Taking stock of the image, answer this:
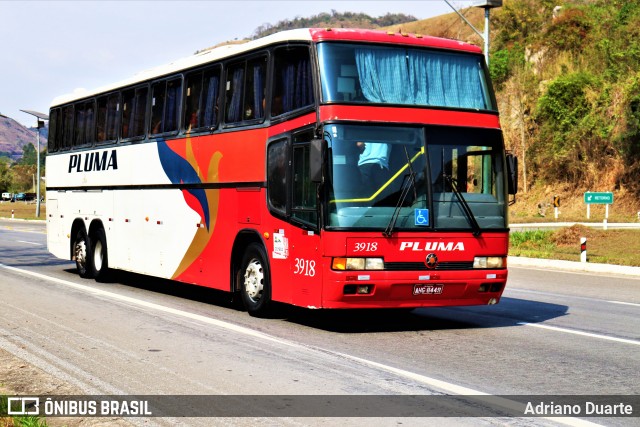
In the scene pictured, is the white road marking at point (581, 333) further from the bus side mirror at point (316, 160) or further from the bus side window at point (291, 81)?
the bus side window at point (291, 81)

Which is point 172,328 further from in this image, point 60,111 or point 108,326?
point 60,111

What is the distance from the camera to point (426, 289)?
39.0 ft

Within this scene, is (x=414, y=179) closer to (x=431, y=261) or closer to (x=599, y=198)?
(x=431, y=261)

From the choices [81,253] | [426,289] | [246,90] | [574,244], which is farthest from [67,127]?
[574,244]

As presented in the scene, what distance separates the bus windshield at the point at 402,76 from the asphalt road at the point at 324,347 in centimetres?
295

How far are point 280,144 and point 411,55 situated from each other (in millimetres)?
2073

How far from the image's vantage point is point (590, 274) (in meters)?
22.9

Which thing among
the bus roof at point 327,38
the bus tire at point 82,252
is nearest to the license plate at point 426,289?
the bus roof at point 327,38

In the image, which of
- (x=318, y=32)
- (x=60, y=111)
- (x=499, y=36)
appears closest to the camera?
(x=318, y=32)

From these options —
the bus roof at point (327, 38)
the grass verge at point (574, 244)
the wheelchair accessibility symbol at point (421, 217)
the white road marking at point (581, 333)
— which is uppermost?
the bus roof at point (327, 38)

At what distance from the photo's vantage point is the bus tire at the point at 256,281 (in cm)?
1322

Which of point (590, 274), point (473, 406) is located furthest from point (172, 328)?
point (590, 274)

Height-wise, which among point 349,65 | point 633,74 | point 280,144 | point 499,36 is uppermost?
point 499,36

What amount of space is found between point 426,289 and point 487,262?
93cm
